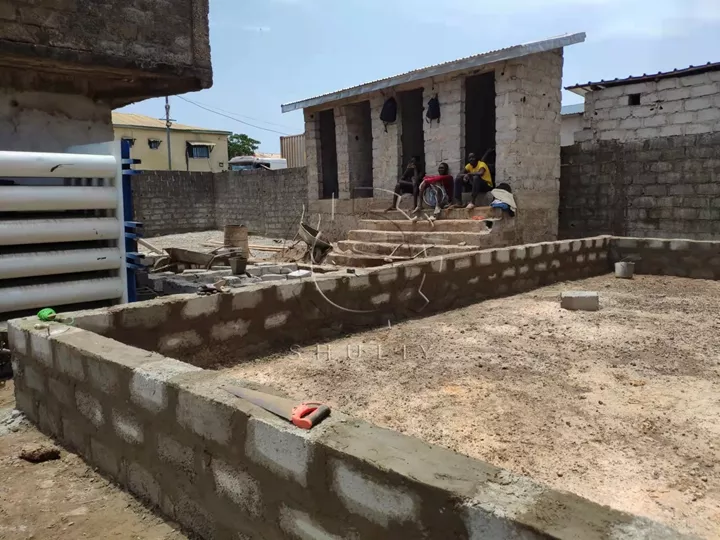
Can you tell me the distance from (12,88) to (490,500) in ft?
19.7

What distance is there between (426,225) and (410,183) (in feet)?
4.99

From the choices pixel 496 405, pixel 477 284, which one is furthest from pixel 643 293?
pixel 496 405

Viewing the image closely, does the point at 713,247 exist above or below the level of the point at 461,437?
above

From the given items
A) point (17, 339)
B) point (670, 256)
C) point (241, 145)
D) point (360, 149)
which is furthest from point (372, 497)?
point (241, 145)

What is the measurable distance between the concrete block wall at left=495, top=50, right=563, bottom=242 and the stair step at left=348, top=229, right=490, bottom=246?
1.27 metres

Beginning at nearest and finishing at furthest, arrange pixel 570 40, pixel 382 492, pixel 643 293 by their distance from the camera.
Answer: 1. pixel 382 492
2. pixel 643 293
3. pixel 570 40

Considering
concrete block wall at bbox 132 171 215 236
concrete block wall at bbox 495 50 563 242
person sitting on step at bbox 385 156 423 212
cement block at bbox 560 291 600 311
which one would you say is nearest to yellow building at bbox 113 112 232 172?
concrete block wall at bbox 132 171 215 236

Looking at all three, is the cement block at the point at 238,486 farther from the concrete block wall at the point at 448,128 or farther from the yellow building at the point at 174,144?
the yellow building at the point at 174,144

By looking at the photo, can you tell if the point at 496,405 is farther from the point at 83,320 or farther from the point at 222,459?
the point at 83,320

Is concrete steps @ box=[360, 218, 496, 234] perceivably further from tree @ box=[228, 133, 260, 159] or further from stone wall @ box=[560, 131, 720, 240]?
tree @ box=[228, 133, 260, 159]

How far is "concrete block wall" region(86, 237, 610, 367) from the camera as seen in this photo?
13.4ft

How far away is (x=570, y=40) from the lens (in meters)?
10.3

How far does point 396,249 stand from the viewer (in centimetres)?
992

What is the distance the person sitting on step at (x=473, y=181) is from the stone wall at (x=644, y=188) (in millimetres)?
2071
